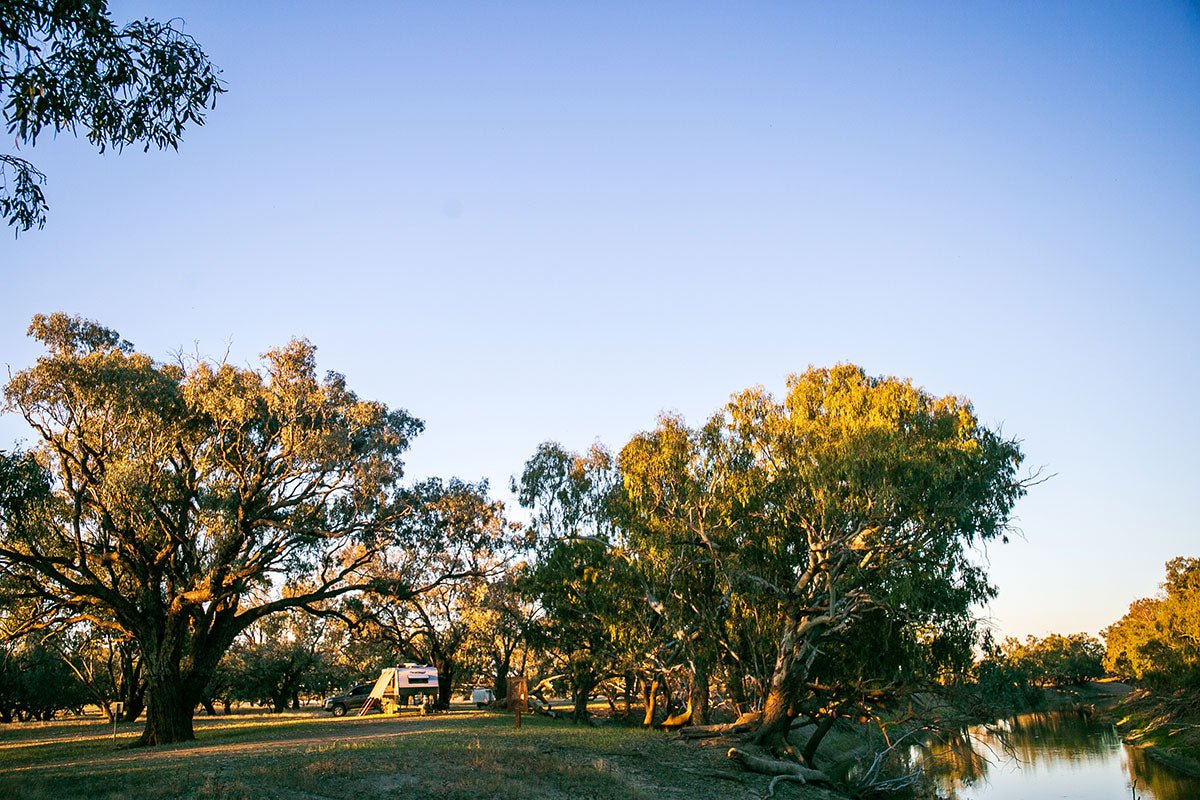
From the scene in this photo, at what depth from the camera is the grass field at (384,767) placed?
16875 millimetres

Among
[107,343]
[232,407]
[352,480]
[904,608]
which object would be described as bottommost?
[904,608]

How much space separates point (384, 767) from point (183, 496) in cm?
1451

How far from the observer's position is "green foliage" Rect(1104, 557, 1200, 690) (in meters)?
55.2

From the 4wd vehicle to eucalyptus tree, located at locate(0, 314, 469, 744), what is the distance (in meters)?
18.9

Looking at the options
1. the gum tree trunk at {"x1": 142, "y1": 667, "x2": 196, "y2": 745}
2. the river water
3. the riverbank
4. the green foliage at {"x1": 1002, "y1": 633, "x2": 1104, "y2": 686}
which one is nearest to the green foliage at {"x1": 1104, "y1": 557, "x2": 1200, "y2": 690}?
the riverbank

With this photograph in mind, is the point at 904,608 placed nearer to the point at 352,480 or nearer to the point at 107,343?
the point at 352,480

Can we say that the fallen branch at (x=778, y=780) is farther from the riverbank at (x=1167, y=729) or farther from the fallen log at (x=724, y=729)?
the riverbank at (x=1167, y=729)

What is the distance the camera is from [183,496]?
29.1m

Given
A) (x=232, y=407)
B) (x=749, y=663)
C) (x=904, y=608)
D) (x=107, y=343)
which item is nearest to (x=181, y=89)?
(x=232, y=407)

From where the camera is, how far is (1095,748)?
5300 cm

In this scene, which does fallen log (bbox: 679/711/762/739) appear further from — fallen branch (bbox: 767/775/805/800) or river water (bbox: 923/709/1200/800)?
river water (bbox: 923/709/1200/800)

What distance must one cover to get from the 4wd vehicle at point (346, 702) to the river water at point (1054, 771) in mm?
32357

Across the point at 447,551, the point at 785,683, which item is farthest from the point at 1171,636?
the point at 447,551

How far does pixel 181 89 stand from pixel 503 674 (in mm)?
44862
